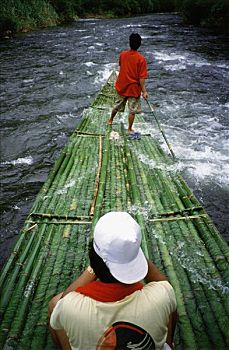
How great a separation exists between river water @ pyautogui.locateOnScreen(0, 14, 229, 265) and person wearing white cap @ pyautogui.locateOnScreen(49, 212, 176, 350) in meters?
2.90

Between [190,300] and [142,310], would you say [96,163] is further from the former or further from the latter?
[142,310]

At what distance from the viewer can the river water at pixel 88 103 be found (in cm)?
590

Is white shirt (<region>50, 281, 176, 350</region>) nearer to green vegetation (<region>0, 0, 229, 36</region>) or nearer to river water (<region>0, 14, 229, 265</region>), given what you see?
river water (<region>0, 14, 229, 265</region>)

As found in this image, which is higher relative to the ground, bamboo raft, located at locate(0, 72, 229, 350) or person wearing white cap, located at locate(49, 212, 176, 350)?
person wearing white cap, located at locate(49, 212, 176, 350)

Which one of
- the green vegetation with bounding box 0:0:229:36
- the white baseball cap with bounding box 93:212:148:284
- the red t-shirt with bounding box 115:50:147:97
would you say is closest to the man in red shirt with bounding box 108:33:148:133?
the red t-shirt with bounding box 115:50:147:97

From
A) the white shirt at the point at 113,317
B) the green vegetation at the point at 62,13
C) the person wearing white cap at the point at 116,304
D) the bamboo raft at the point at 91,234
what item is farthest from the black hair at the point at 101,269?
the green vegetation at the point at 62,13

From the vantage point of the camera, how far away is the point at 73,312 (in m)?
1.72

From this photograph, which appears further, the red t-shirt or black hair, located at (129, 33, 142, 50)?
the red t-shirt

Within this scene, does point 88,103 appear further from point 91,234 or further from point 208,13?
point 208,13

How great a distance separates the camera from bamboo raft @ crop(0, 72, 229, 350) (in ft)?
8.57

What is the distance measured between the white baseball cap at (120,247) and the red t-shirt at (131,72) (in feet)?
14.0

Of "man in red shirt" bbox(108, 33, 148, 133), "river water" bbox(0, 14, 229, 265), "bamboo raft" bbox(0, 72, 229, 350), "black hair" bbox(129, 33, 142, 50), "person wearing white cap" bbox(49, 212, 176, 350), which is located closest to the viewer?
"person wearing white cap" bbox(49, 212, 176, 350)

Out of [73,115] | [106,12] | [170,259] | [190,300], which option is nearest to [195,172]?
[170,259]

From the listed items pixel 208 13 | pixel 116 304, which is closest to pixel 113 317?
pixel 116 304
